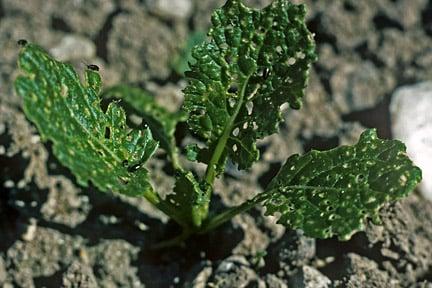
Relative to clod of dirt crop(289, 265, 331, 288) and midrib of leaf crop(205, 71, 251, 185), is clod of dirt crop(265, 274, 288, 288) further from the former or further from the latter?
midrib of leaf crop(205, 71, 251, 185)

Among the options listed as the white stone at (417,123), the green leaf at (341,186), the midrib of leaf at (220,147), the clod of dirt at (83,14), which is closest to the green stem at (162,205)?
the midrib of leaf at (220,147)

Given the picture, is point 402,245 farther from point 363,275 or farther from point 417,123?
point 417,123

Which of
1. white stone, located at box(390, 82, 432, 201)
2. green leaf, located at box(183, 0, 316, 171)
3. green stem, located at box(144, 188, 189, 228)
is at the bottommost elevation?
green stem, located at box(144, 188, 189, 228)

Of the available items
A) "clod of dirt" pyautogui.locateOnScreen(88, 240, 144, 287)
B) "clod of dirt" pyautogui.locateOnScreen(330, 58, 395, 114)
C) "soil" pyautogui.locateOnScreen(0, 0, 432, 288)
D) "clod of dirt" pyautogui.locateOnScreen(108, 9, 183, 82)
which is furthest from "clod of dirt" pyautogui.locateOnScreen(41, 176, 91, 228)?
"clod of dirt" pyautogui.locateOnScreen(330, 58, 395, 114)

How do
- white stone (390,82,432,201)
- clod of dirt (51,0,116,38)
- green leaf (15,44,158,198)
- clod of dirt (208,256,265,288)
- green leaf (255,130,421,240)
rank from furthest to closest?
clod of dirt (51,0,116,38) < white stone (390,82,432,201) < clod of dirt (208,256,265,288) < green leaf (255,130,421,240) < green leaf (15,44,158,198)

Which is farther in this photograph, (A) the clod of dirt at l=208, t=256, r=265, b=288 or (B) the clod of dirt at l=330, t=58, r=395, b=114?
(B) the clod of dirt at l=330, t=58, r=395, b=114

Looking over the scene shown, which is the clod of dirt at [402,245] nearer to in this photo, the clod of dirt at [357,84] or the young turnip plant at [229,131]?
the young turnip plant at [229,131]

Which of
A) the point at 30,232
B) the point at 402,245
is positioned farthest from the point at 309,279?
the point at 30,232
